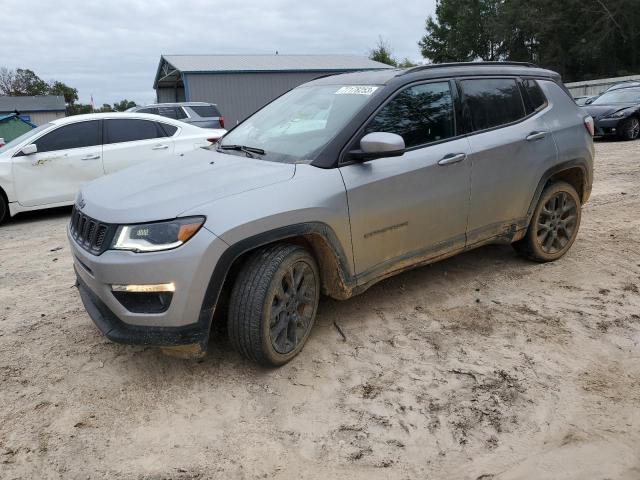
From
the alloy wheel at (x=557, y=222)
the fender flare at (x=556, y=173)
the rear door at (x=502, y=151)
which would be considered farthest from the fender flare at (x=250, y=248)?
the alloy wheel at (x=557, y=222)

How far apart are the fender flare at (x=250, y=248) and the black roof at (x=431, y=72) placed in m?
1.25

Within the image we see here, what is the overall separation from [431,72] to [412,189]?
0.99 m

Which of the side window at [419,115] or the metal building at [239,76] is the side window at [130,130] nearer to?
the side window at [419,115]

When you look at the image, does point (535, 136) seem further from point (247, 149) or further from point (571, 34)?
point (571, 34)

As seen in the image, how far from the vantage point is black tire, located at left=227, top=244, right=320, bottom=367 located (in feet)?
9.80

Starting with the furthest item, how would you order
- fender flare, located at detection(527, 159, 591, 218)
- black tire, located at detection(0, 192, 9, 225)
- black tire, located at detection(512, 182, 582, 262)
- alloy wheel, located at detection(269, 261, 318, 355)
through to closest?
black tire, located at detection(0, 192, 9, 225) → black tire, located at detection(512, 182, 582, 262) → fender flare, located at detection(527, 159, 591, 218) → alloy wheel, located at detection(269, 261, 318, 355)

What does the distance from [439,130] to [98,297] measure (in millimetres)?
2557

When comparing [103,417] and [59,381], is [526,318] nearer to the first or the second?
[103,417]

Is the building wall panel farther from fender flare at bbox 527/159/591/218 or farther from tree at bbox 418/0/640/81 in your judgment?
fender flare at bbox 527/159/591/218

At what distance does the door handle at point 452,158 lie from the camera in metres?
3.83

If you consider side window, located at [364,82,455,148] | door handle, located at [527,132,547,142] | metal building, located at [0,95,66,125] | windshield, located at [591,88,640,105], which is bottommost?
door handle, located at [527,132,547,142]

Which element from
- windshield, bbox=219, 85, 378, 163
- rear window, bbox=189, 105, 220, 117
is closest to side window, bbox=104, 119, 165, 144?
windshield, bbox=219, 85, 378, 163

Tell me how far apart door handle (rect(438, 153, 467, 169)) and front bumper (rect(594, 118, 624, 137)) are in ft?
38.5

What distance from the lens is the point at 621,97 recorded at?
578 inches
